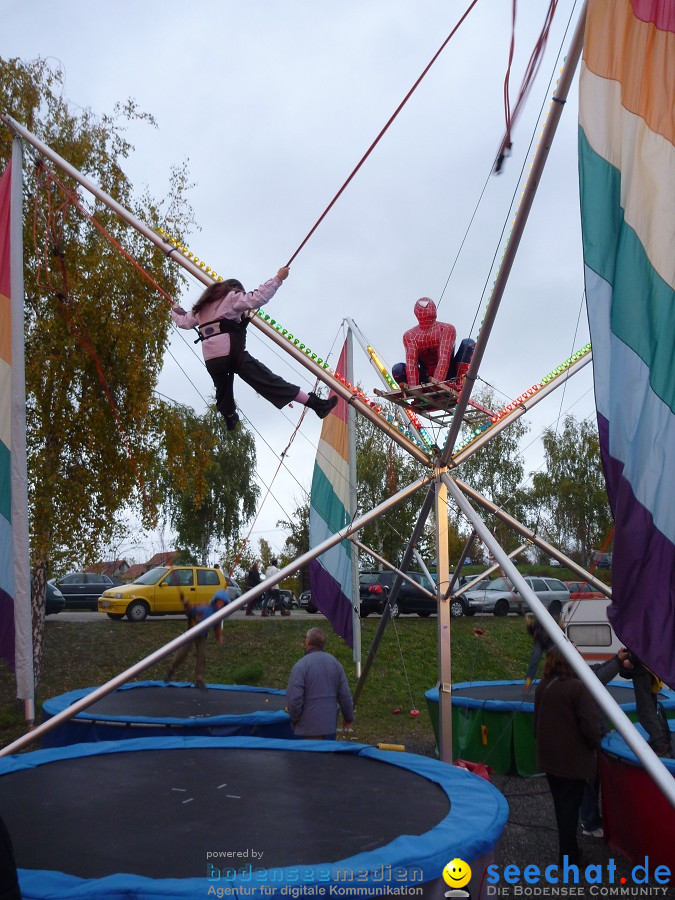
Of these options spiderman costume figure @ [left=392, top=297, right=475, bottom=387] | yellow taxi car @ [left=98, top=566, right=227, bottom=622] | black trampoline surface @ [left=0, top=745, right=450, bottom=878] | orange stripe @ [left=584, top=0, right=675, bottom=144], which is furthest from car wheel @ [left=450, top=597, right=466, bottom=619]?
orange stripe @ [left=584, top=0, right=675, bottom=144]

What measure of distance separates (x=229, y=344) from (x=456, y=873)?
290cm

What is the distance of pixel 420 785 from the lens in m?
3.73

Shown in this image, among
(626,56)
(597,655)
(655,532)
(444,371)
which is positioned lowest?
(597,655)

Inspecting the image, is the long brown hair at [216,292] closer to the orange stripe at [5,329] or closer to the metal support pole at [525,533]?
the orange stripe at [5,329]

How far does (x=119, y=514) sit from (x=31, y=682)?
5.58 metres

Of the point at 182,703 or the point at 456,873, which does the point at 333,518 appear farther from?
the point at 456,873

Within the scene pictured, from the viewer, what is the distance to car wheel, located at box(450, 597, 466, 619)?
1732cm

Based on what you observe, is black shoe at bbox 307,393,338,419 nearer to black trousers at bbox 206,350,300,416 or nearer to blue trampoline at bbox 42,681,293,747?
black trousers at bbox 206,350,300,416

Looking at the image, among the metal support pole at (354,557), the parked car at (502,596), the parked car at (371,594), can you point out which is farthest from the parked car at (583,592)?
the parked car at (502,596)

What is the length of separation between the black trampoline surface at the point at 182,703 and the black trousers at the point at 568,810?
2953mm

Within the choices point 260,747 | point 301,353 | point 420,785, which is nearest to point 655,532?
point 420,785

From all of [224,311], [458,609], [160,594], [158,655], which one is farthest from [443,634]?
[458,609]

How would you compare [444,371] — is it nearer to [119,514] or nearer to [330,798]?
[330,798]

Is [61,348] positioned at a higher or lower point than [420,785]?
higher
